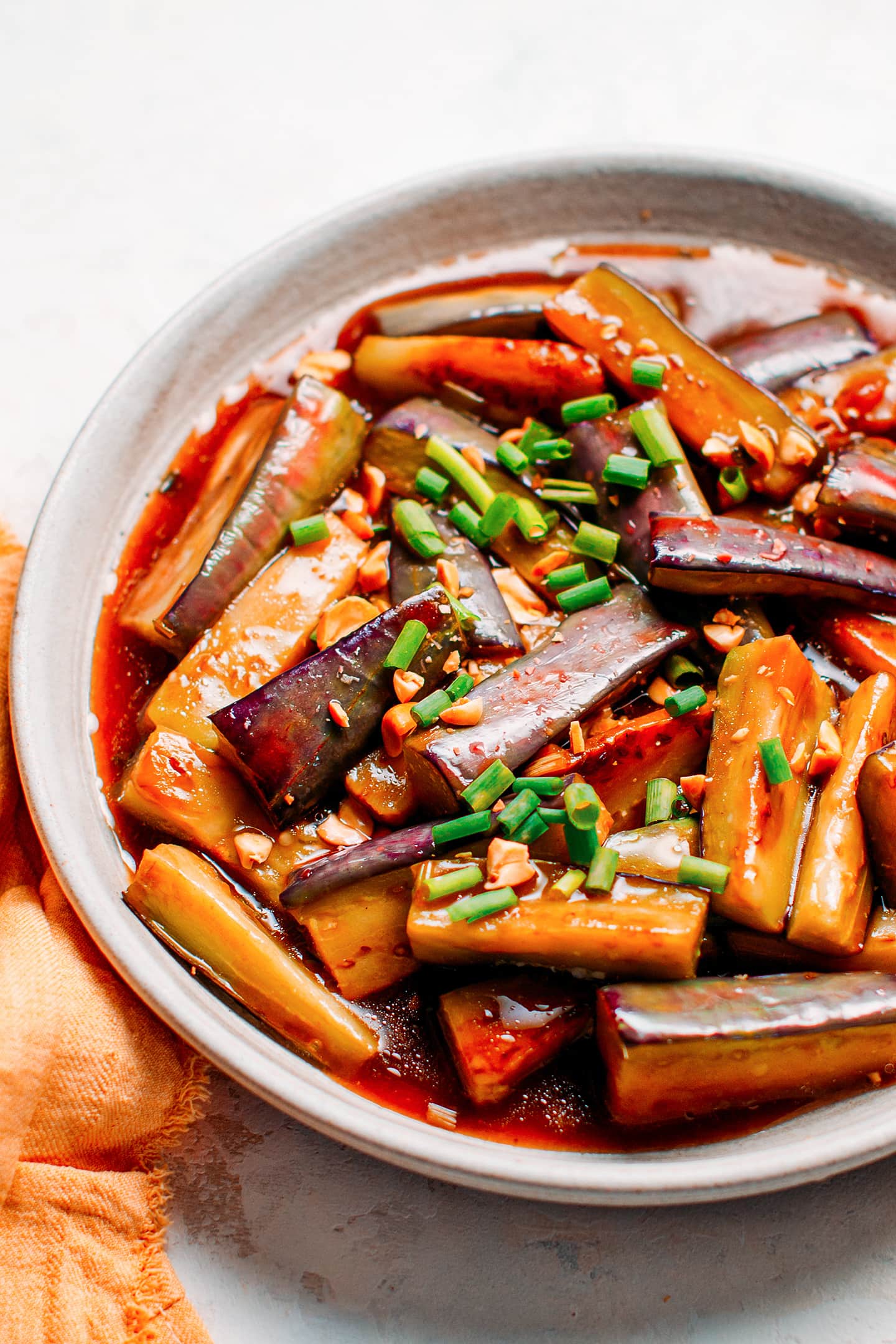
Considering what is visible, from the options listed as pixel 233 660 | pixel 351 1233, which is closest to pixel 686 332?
pixel 233 660

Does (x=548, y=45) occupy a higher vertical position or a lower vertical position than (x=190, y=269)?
higher

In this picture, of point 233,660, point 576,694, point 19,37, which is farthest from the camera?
point 19,37

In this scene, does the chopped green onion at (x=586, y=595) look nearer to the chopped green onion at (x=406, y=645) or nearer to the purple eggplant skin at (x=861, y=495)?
the chopped green onion at (x=406, y=645)

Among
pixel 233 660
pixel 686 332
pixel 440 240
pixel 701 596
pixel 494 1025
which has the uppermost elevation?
pixel 440 240

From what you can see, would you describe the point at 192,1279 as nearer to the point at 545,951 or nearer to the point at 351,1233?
the point at 351,1233

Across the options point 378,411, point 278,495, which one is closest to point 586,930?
point 278,495

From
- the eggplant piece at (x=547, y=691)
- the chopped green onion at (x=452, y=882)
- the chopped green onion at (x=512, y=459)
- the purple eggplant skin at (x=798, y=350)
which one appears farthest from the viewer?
the purple eggplant skin at (x=798, y=350)

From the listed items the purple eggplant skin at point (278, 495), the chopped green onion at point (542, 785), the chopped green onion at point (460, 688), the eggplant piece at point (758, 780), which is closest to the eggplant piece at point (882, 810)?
the eggplant piece at point (758, 780)
